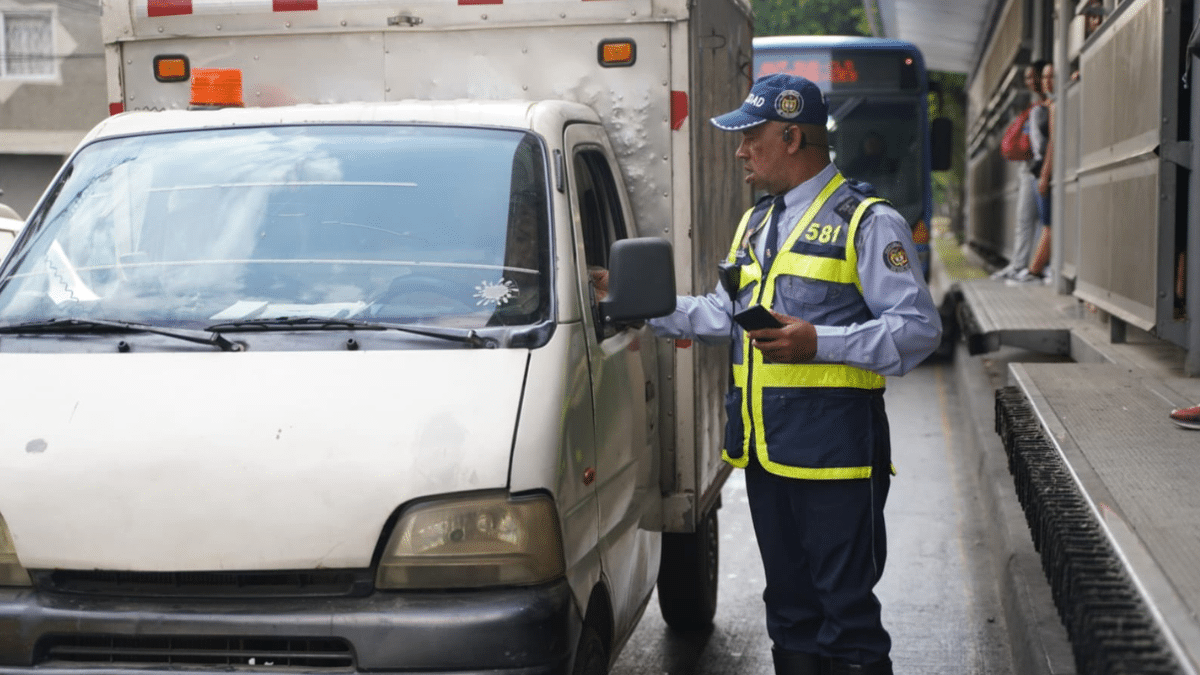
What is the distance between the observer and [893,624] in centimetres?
677

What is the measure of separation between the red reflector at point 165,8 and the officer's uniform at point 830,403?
2.52 m

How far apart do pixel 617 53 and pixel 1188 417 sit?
8.40ft

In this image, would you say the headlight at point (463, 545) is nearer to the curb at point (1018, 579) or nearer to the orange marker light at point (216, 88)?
the curb at point (1018, 579)

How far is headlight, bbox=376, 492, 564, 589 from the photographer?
360 cm

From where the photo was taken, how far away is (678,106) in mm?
5336

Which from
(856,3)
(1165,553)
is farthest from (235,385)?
(856,3)

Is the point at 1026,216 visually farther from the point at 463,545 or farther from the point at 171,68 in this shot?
the point at 463,545

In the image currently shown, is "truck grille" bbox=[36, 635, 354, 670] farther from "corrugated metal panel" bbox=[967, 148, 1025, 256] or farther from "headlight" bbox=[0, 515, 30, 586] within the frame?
"corrugated metal panel" bbox=[967, 148, 1025, 256]

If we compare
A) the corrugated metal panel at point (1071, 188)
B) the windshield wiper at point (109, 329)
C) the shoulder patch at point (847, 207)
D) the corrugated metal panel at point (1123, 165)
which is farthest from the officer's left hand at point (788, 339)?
the corrugated metal panel at point (1071, 188)

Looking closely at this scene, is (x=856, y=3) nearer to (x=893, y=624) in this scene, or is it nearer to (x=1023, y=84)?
(x=1023, y=84)

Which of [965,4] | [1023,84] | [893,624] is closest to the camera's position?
[893,624]

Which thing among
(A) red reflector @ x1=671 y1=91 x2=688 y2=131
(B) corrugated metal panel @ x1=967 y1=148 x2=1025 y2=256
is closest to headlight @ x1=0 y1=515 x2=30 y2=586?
(A) red reflector @ x1=671 y1=91 x2=688 y2=131

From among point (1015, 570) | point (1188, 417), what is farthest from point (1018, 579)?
point (1188, 417)

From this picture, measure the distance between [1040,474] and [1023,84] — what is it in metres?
18.2
